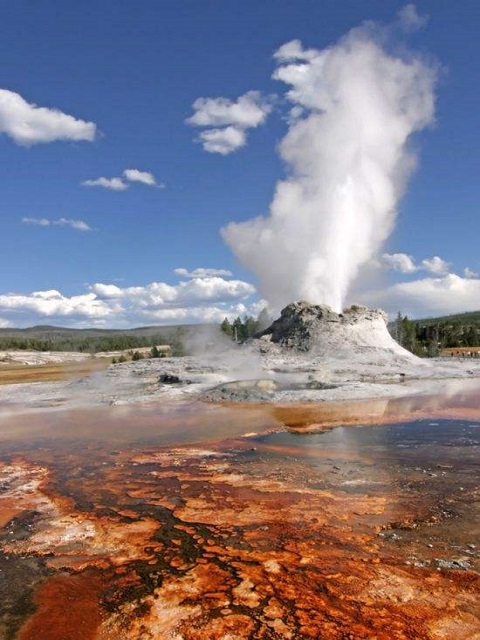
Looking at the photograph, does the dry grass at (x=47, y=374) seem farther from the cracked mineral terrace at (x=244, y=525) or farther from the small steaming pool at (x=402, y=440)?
the small steaming pool at (x=402, y=440)

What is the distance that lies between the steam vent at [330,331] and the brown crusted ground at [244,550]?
2237 cm

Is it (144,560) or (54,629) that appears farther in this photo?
(144,560)

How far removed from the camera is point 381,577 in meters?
6.11

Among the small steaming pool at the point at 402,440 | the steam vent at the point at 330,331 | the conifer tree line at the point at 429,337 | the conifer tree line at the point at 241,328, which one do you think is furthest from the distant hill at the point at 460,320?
the small steaming pool at the point at 402,440

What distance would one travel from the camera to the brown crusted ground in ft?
17.5

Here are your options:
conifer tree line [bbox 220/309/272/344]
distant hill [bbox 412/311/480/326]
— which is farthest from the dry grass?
distant hill [bbox 412/311/480/326]

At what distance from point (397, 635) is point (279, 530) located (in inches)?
116

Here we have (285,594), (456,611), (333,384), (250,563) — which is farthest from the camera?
(333,384)

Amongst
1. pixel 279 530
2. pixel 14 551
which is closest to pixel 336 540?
pixel 279 530

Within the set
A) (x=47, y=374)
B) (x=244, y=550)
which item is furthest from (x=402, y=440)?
(x=47, y=374)

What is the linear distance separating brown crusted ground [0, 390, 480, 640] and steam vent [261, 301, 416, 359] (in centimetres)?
2237

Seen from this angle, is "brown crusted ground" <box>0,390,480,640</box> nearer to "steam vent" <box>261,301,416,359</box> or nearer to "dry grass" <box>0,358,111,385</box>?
"steam vent" <box>261,301,416,359</box>

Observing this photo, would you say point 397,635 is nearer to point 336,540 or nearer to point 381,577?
point 381,577

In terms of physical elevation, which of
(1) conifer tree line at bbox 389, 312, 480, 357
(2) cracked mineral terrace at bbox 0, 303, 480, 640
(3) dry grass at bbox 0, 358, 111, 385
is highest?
(1) conifer tree line at bbox 389, 312, 480, 357
